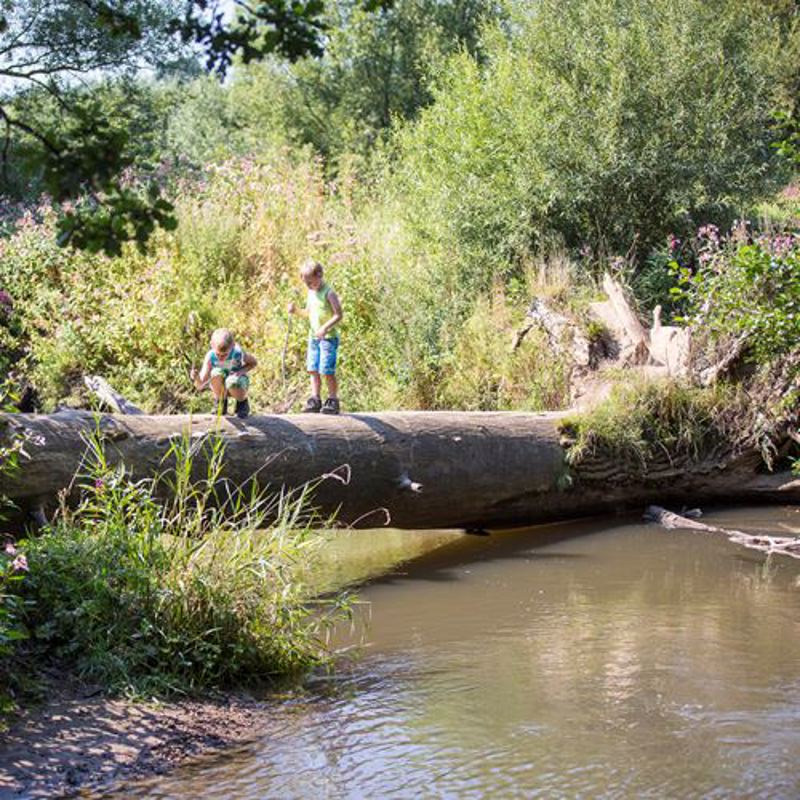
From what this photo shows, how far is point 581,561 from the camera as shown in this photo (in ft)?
32.1

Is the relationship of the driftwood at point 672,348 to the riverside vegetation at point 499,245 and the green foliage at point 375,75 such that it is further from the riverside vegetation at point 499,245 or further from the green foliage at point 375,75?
the green foliage at point 375,75

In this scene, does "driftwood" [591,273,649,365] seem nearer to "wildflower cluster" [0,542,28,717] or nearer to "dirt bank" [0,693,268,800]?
"dirt bank" [0,693,268,800]

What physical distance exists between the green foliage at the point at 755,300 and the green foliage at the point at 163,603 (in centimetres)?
479

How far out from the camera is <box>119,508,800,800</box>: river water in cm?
529

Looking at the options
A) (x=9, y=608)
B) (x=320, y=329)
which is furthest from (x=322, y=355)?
(x=9, y=608)

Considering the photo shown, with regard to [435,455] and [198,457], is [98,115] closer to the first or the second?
[198,457]

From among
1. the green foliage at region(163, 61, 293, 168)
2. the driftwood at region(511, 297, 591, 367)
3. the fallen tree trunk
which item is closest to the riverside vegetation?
the driftwood at region(511, 297, 591, 367)

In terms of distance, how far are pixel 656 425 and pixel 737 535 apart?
1.52 metres

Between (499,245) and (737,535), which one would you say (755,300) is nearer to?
(737,535)

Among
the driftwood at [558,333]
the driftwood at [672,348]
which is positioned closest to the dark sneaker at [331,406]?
the driftwood at [558,333]

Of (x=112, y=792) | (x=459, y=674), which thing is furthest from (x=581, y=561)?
(x=112, y=792)

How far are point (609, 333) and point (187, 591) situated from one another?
24.7 feet

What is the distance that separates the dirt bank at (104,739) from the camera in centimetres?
509

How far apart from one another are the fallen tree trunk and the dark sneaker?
38 centimetres
